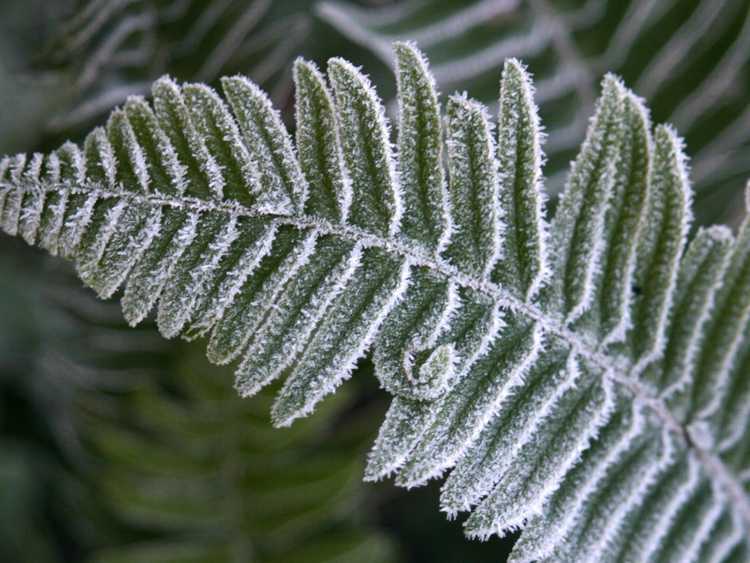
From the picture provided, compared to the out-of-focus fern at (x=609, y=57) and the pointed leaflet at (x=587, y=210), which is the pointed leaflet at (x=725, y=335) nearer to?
the pointed leaflet at (x=587, y=210)

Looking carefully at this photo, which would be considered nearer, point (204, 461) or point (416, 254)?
point (416, 254)

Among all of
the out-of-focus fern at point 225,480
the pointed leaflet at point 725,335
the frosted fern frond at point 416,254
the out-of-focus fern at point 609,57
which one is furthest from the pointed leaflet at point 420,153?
the out-of-focus fern at point 225,480

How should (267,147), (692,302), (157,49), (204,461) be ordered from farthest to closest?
1. (204,461)
2. (157,49)
3. (692,302)
4. (267,147)

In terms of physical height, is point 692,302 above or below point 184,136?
above

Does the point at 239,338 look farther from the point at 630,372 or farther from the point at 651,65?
the point at 651,65

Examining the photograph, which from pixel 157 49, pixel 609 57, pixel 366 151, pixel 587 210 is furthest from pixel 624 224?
pixel 157 49

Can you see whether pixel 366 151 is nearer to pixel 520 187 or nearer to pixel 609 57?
pixel 520 187

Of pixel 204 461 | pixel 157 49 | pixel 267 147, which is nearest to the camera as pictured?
pixel 267 147

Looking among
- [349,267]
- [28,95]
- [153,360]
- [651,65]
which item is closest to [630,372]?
[349,267]
